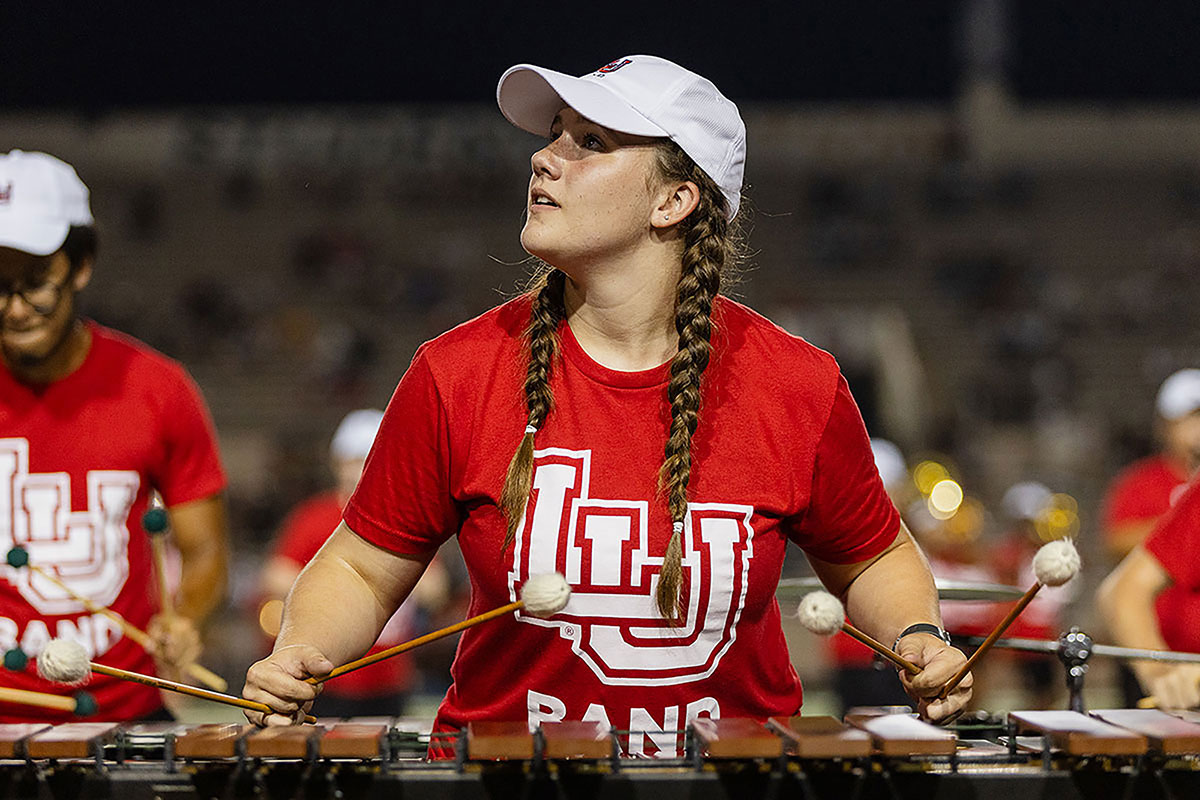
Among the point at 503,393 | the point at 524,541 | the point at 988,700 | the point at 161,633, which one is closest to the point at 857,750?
the point at 524,541

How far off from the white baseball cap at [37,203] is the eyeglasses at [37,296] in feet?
0.30

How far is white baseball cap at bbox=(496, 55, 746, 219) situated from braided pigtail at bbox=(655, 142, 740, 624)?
4 cm

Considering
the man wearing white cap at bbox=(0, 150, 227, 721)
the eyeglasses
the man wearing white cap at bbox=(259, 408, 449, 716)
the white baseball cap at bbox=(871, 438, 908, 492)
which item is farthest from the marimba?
the white baseball cap at bbox=(871, 438, 908, 492)

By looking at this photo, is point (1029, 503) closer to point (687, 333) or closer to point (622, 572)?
point (687, 333)

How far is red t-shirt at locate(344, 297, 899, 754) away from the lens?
8.04 ft

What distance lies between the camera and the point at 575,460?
8.21ft

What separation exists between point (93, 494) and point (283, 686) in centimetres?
130

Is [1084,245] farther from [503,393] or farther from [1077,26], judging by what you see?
[503,393]

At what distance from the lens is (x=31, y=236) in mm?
3211

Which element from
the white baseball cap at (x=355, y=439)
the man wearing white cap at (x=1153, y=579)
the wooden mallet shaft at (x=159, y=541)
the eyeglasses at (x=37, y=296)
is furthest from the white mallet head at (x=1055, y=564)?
the white baseball cap at (x=355, y=439)

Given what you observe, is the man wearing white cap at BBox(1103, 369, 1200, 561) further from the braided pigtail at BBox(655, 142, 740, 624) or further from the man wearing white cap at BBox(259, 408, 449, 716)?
the braided pigtail at BBox(655, 142, 740, 624)

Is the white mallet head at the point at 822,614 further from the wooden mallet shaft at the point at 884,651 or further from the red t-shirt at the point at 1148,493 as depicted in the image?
the red t-shirt at the point at 1148,493

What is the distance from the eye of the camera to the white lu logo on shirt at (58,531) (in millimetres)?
3248

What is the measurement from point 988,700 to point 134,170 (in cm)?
1453
